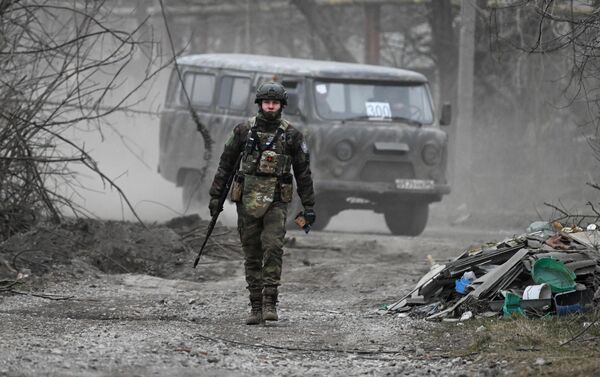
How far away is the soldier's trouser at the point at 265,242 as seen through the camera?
1012 centimetres

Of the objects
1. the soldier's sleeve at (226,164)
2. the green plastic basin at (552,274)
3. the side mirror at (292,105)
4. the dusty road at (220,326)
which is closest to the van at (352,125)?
the side mirror at (292,105)

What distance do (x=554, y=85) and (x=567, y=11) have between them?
10.7 metres

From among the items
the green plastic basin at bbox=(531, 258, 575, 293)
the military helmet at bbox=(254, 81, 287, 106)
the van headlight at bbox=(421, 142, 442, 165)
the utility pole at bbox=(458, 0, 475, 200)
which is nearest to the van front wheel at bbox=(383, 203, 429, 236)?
the van headlight at bbox=(421, 142, 442, 165)

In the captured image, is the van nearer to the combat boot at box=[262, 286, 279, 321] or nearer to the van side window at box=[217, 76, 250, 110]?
the van side window at box=[217, 76, 250, 110]

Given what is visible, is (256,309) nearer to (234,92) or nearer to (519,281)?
(519,281)

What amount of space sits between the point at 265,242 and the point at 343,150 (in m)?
8.06

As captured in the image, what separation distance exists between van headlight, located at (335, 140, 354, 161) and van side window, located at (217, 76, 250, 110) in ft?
4.88

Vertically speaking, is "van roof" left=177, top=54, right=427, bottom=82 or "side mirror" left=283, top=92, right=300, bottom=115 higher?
"van roof" left=177, top=54, right=427, bottom=82

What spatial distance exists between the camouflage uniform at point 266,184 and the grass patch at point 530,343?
131 centimetres

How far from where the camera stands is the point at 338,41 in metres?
29.5

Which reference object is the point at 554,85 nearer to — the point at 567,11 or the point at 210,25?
the point at 567,11

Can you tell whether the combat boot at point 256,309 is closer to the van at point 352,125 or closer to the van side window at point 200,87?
the van at point 352,125

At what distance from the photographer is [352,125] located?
18.1 meters

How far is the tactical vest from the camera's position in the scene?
10023mm
